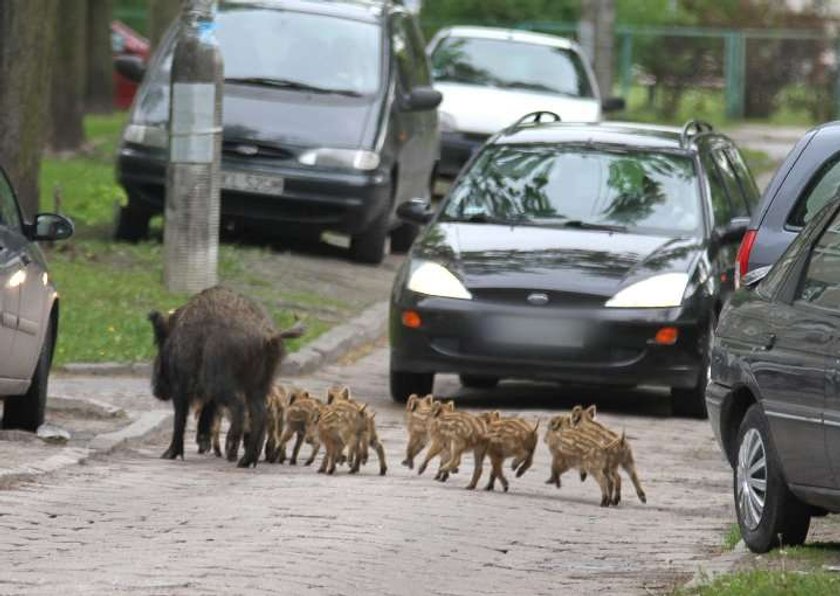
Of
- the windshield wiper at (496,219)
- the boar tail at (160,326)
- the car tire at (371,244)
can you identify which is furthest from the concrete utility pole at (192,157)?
the boar tail at (160,326)

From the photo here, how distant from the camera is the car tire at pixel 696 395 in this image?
1493 centimetres

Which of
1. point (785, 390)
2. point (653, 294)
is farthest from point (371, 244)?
point (785, 390)

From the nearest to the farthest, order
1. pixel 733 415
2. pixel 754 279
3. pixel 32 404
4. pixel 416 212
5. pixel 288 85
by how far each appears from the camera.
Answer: pixel 733 415, pixel 754 279, pixel 32 404, pixel 416 212, pixel 288 85

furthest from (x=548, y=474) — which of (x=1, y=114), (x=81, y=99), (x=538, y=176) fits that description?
(x=81, y=99)

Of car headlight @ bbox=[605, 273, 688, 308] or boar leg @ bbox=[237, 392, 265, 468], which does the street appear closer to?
boar leg @ bbox=[237, 392, 265, 468]

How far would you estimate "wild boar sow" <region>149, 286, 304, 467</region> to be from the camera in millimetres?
12312

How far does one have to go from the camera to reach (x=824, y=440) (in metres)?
9.02

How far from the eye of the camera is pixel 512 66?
2889 cm

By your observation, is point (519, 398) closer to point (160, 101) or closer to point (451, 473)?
point (451, 473)

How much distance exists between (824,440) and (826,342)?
1.23 feet

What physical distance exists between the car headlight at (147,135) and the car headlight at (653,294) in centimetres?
726

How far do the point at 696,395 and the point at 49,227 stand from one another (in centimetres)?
437

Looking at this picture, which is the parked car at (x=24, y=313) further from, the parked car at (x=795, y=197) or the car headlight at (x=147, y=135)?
the car headlight at (x=147, y=135)

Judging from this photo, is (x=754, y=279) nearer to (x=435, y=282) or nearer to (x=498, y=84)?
(x=435, y=282)
